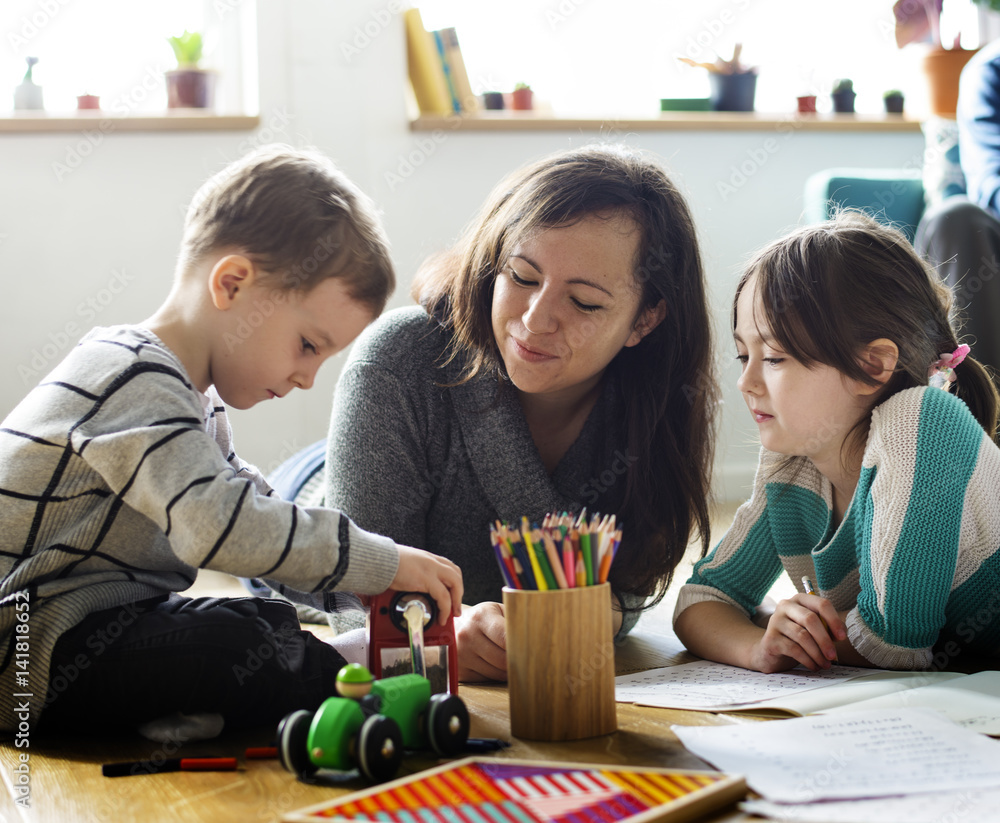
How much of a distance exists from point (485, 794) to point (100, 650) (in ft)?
1.32

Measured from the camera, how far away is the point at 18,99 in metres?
2.63

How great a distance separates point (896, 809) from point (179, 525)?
58 cm

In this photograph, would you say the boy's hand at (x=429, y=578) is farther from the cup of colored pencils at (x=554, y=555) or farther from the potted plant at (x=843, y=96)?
the potted plant at (x=843, y=96)

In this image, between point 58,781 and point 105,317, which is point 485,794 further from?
point 105,317

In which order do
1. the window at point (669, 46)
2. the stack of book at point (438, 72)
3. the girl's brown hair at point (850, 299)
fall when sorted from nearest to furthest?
the girl's brown hair at point (850, 299) → the stack of book at point (438, 72) → the window at point (669, 46)

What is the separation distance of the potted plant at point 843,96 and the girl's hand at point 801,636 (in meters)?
2.56

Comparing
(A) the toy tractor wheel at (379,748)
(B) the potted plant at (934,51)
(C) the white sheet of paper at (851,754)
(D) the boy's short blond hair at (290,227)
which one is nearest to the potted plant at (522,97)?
(B) the potted plant at (934,51)

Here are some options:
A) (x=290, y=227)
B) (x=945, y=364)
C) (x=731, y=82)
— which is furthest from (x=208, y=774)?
(x=731, y=82)

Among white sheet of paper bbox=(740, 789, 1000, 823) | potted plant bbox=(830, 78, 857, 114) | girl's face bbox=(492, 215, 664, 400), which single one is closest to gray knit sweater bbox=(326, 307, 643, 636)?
girl's face bbox=(492, 215, 664, 400)

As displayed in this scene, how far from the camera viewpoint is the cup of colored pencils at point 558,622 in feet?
2.72

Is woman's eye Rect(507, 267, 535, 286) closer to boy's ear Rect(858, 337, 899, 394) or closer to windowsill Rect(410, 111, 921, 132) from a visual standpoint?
boy's ear Rect(858, 337, 899, 394)

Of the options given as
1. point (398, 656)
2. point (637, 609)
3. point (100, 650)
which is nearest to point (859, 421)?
point (637, 609)

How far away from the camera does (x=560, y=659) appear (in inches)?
32.8

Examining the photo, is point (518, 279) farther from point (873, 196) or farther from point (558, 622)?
point (873, 196)
